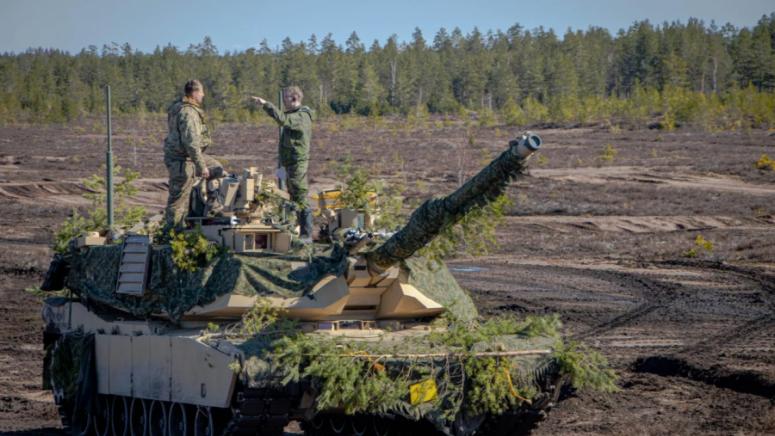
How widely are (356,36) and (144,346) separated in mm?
103175

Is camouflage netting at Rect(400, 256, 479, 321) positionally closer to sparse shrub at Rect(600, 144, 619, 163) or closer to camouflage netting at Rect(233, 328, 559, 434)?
camouflage netting at Rect(233, 328, 559, 434)

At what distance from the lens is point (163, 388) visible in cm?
1401

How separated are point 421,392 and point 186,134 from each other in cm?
439

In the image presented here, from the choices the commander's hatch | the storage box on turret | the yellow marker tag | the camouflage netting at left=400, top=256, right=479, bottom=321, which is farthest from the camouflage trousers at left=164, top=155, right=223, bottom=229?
the yellow marker tag

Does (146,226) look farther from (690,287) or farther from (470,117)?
(470,117)

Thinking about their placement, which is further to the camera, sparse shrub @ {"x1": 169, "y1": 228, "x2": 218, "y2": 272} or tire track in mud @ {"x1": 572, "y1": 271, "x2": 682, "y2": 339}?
tire track in mud @ {"x1": 572, "y1": 271, "x2": 682, "y2": 339}

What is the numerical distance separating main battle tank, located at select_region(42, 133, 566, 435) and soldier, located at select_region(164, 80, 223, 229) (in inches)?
15.1

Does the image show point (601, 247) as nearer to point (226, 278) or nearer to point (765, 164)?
point (765, 164)

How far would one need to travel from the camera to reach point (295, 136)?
15195mm

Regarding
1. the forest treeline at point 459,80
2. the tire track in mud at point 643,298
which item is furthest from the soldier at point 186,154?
the forest treeline at point 459,80

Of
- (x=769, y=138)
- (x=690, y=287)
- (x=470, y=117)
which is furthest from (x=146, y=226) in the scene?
(x=470, y=117)

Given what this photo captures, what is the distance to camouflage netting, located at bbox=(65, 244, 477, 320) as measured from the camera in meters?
13.3

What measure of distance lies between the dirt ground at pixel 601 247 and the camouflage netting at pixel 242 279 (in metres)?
2.12

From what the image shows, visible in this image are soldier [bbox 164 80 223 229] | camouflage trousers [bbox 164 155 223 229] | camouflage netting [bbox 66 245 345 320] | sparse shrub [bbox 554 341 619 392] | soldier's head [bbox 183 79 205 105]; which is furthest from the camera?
camouflage trousers [bbox 164 155 223 229]
